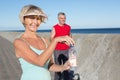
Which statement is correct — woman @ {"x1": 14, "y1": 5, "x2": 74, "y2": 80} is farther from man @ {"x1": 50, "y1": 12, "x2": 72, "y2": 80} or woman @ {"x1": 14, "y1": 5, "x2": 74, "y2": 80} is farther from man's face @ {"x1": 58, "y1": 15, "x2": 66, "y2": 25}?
man @ {"x1": 50, "y1": 12, "x2": 72, "y2": 80}

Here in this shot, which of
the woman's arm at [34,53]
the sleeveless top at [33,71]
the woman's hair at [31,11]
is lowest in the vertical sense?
the sleeveless top at [33,71]

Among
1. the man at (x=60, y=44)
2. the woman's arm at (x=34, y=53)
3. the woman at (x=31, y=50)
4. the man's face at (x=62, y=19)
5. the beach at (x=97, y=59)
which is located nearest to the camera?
the woman's arm at (x=34, y=53)

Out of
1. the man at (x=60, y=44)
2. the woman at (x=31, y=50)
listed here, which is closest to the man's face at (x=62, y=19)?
the man at (x=60, y=44)

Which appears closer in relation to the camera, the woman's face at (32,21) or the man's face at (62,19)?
the woman's face at (32,21)

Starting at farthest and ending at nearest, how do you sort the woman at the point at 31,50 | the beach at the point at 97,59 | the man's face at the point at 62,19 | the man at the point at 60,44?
the beach at the point at 97,59, the man at the point at 60,44, the man's face at the point at 62,19, the woman at the point at 31,50

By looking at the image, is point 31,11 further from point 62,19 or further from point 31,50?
point 62,19

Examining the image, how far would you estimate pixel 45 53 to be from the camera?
371 centimetres

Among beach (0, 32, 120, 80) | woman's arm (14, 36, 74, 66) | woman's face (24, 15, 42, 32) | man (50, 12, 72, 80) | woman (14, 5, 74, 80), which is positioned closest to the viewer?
woman's arm (14, 36, 74, 66)

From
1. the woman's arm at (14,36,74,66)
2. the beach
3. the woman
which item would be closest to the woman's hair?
the woman

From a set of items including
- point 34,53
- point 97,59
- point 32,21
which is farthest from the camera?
point 97,59

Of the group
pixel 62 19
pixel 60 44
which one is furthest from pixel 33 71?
pixel 60 44

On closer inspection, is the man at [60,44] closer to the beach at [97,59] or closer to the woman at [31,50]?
the beach at [97,59]

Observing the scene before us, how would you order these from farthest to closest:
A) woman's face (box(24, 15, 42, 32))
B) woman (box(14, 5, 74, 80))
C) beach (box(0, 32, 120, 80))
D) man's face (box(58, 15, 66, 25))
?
beach (box(0, 32, 120, 80)) < man's face (box(58, 15, 66, 25)) < woman's face (box(24, 15, 42, 32)) < woman (box(14, 5, 74, 80))

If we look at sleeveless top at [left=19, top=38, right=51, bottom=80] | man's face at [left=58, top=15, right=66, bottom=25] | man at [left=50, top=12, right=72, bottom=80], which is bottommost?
man at [left=50, top=12, right=72, bottom=80]
